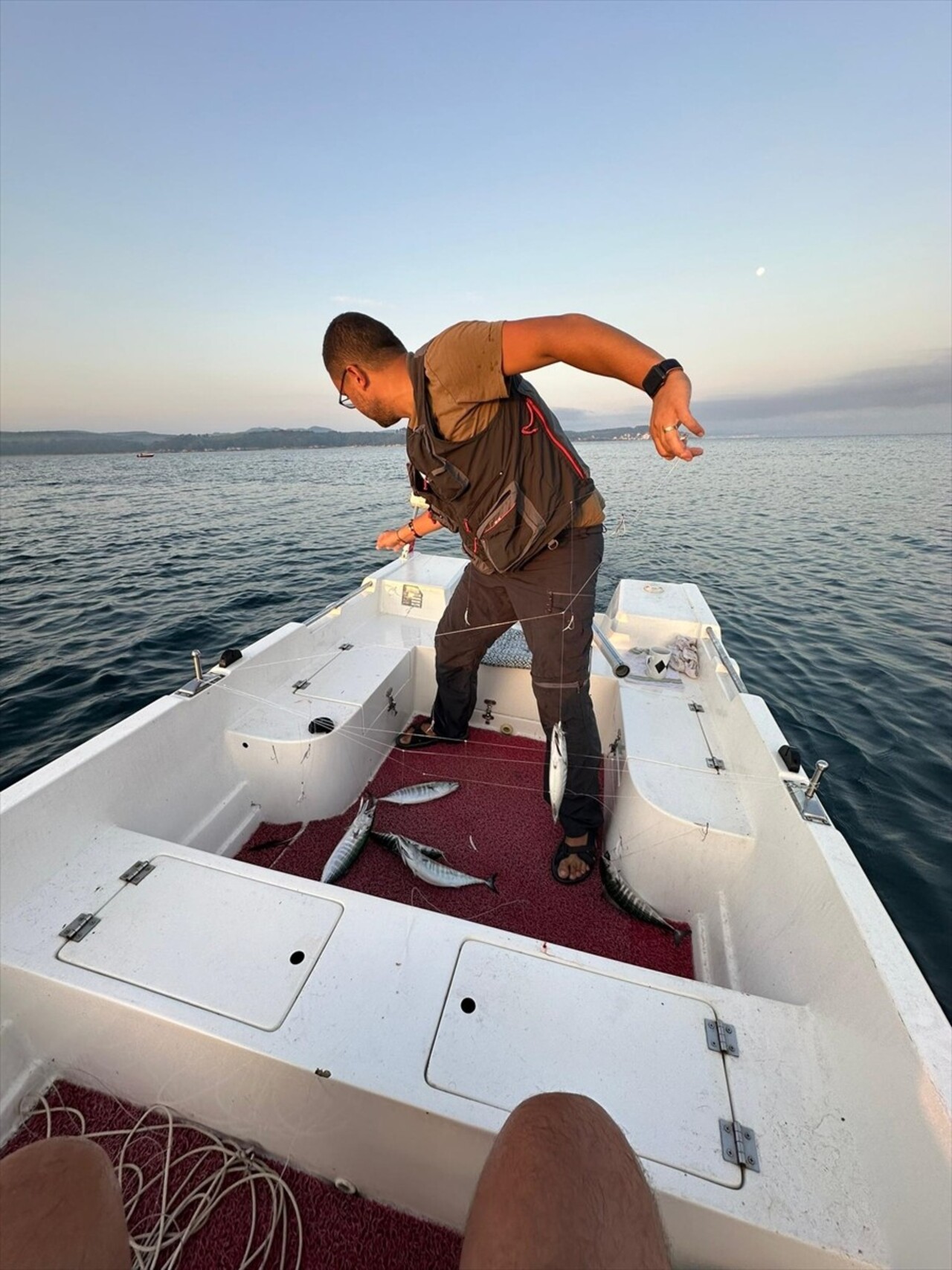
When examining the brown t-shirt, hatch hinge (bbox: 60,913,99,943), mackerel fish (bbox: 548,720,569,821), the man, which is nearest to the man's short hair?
the man

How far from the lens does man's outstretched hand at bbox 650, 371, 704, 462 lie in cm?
165

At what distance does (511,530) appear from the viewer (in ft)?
8.21

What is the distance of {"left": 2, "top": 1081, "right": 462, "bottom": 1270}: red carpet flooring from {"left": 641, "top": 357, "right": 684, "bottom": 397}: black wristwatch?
298 cm

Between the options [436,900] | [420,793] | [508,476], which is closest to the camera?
[508,476]

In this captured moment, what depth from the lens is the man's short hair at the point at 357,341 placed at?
2.14 m

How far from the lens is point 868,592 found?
11477 millimetres

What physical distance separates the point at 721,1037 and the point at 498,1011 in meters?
0.77

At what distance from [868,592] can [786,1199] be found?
13.2 m

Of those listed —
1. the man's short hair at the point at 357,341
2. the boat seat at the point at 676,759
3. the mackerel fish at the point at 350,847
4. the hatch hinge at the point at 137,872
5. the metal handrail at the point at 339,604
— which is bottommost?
the mackerel fish at the point at 350,847

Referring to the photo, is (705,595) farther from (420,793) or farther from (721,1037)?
(721,1037)

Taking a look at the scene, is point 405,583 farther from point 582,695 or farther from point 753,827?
point 753,827

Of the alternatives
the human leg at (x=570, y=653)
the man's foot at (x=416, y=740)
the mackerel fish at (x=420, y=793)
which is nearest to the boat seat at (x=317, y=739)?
the man's foot at (x=416, y=740)

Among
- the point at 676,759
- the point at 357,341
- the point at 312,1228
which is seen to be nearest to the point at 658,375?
the point at 357,341

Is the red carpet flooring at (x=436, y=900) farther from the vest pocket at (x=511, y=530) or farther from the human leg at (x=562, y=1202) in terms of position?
the vest pocket at (x=511, y=530)
